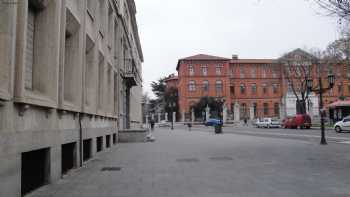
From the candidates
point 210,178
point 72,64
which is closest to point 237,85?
point 72,64

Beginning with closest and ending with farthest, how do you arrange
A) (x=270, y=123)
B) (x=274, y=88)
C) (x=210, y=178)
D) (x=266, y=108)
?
(x=210, y=178) < (x=270, y=123) < (x=266, y=108) < (x=274, y=88)

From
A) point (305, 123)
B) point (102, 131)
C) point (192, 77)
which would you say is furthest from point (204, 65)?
point (102, 131)

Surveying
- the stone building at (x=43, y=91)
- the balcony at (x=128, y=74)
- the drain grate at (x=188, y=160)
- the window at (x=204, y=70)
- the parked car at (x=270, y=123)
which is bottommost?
the drain grate at (x=188, y=160)

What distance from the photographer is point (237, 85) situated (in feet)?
314

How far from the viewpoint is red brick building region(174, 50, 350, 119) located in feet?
298

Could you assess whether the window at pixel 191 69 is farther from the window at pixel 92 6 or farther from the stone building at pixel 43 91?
the window at pixel 92 6

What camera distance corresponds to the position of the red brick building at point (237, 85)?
90812mm

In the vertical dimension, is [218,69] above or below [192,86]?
above

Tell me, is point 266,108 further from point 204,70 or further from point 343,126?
point 343,126

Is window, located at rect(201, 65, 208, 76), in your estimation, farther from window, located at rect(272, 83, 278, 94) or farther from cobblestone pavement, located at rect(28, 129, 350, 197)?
cobblestone pavement, located at rect(28, 129, 350, 197)

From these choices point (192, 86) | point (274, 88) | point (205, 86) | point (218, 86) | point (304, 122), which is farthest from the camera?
point (274, 88)

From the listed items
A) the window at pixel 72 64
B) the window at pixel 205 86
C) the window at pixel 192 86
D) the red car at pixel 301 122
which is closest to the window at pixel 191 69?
the window at pixel 192 86

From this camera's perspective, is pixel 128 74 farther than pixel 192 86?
No

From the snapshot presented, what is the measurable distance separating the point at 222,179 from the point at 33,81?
15.9 feet
